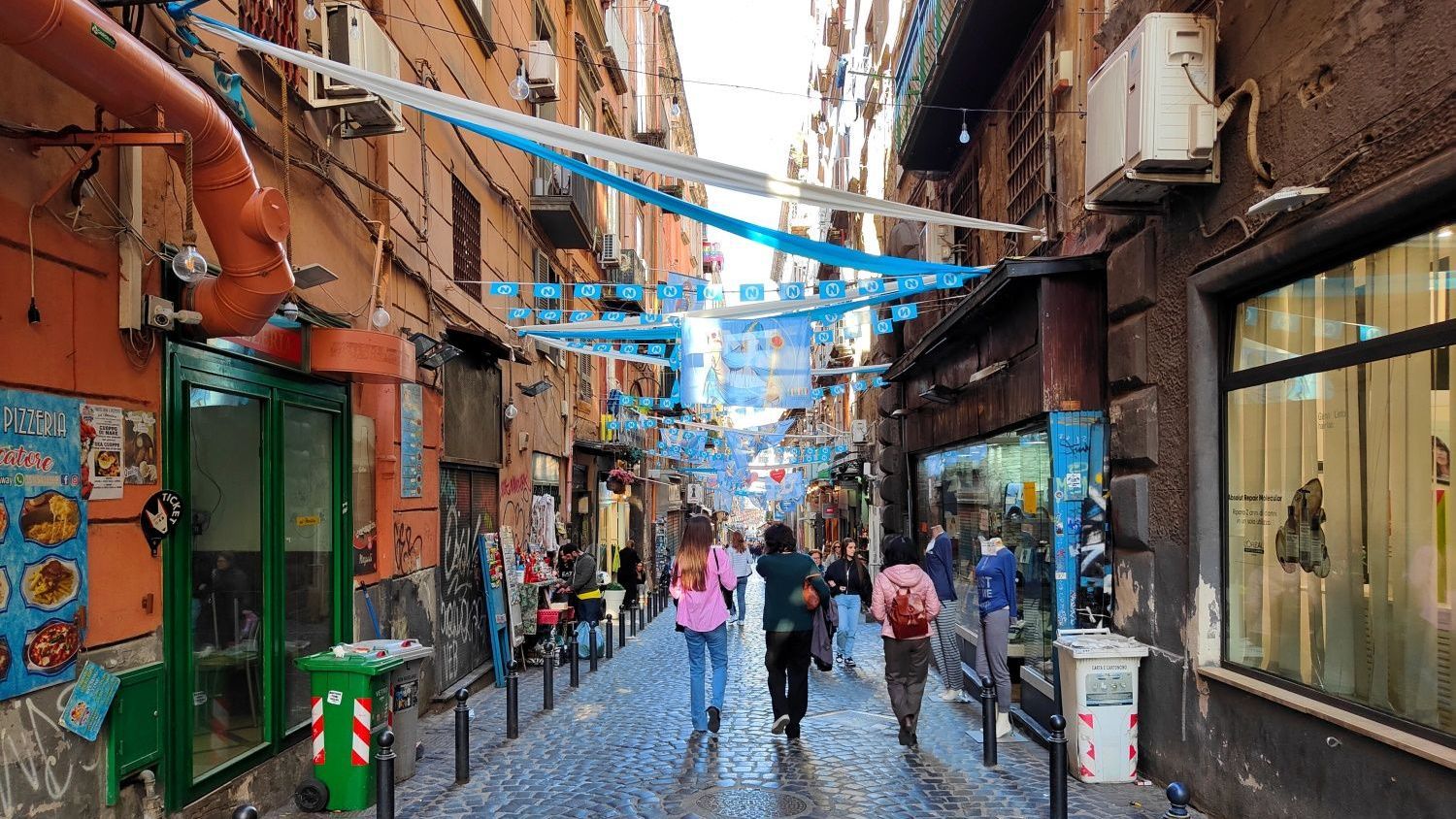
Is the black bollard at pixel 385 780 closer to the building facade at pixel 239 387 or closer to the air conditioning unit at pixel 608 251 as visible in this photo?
the building facade at pixel 239 387

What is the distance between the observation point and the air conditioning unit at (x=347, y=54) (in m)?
7.74

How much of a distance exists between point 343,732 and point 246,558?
4.82 ft

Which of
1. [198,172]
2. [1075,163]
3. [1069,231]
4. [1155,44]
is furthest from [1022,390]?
[198,172]

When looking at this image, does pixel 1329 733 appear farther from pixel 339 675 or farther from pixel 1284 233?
pixel 339 675

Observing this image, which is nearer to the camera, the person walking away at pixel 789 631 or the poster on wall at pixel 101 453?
the poster on wall at pixel 101 453

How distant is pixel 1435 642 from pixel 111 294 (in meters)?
7.09

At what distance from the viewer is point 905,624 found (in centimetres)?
850

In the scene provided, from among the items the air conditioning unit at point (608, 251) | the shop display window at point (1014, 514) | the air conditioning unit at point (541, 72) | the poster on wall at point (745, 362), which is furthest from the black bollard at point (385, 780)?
the air conditioning unit at point (608, 251)

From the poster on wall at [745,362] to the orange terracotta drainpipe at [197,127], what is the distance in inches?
270

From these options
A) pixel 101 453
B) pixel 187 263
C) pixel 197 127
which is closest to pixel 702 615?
pixel 101 453

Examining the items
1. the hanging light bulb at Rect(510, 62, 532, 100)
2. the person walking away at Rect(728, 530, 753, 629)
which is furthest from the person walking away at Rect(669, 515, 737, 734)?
the person walking away at Rect(728, 530, 753, 629)

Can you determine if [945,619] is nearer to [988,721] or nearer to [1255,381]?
[988,721]

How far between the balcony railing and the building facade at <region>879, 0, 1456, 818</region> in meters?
8.73

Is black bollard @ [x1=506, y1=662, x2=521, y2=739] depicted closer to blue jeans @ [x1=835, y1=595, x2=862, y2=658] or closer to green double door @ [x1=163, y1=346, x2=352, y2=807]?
green double door @ [x1=163, y1=346, x2=352, y2=807]
